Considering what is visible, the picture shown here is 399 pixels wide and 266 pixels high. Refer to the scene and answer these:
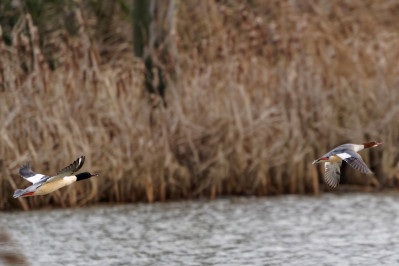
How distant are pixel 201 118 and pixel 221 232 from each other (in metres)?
1.83

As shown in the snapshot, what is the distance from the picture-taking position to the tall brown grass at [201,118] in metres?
9.05

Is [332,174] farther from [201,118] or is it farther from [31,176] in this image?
[201,118]

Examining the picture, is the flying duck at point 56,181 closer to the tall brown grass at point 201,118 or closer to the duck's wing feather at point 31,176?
the duck's wing feather at point 31,176

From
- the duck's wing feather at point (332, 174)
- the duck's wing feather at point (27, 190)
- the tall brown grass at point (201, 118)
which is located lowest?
the duck's wing feather at point (332, 174)

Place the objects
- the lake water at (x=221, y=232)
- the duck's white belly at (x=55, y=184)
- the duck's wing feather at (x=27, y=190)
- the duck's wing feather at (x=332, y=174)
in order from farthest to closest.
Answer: the lake water at (x=221, y=232), the duck's wing feather at (x=332, y=174), the duck's white belly at (x=55, y=184), the duck's wing feather at (x=27, y=190)

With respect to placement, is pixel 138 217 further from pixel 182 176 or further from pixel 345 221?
pixel 345 221

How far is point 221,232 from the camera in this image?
26.7 feet

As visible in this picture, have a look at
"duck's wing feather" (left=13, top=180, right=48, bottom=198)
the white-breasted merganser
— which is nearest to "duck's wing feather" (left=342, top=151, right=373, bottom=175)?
the white-breasted merganser

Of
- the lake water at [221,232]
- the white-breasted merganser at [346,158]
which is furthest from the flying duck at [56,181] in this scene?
the lake water at [221,232]

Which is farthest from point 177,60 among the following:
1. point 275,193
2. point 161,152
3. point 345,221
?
point 345,221

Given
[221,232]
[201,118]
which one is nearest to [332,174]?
[221,232]

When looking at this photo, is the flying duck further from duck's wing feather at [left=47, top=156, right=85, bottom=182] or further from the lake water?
the lake water

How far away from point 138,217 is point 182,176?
0.92 meters

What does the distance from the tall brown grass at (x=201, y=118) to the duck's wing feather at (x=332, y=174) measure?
501cm
